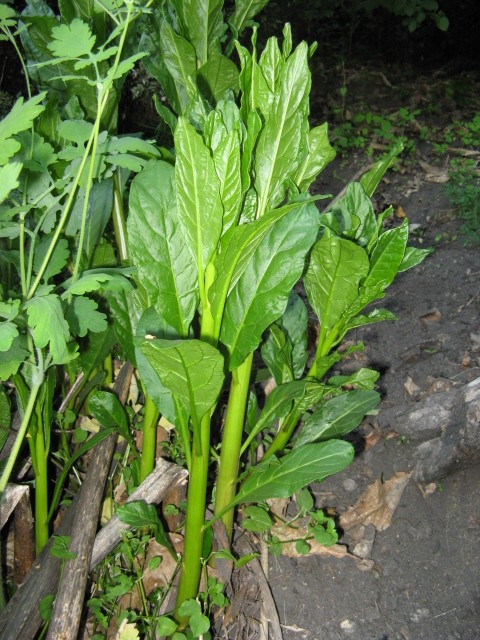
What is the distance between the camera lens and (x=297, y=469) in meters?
1.51

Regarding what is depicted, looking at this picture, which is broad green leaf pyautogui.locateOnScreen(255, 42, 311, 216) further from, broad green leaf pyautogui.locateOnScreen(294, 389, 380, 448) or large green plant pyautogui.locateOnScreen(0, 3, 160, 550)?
broad green leaf pyautogui.locateOnScreen(294, 389, 380, 448)

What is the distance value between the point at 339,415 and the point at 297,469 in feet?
0.90

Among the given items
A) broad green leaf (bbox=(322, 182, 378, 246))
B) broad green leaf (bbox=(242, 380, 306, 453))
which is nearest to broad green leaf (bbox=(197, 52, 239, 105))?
broad green leaf (bbox=(322, 182, 378, 246))

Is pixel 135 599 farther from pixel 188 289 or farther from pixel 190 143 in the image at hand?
pixel 190 143

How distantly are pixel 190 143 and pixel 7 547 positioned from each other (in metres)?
1.42

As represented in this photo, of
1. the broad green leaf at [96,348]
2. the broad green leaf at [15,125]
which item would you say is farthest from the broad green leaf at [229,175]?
the broad green leaf at [96,348]

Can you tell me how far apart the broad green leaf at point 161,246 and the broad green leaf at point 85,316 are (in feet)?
0.41

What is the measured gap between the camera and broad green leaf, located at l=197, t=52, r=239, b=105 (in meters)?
1.54

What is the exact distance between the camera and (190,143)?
1.19 metres

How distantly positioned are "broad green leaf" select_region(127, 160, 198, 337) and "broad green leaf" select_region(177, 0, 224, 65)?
1.37 feet

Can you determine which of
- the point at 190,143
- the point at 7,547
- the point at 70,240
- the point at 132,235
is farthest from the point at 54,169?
the point at 7,547

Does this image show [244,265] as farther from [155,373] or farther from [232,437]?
[232,437]

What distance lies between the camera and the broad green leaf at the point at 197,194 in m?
1.19

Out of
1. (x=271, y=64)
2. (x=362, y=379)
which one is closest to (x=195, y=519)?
(x=362, y=379)
